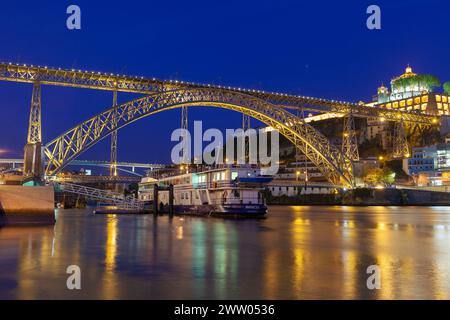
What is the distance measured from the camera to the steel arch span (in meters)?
39.0

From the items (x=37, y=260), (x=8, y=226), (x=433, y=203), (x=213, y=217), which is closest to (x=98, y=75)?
(x=213, y=217)

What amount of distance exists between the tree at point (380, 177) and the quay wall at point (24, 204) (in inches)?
2144

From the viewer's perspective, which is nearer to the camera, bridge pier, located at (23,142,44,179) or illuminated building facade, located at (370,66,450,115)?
bridge pier, located at (23,142,44,179)

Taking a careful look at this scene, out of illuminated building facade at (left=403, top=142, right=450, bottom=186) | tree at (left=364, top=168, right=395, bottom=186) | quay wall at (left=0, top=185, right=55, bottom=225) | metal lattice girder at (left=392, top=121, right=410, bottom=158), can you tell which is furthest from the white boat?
illuminated building facade at (left=403, top=142, right=450, bottom=186)

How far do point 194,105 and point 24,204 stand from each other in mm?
26462

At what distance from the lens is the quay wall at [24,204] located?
72.8ft

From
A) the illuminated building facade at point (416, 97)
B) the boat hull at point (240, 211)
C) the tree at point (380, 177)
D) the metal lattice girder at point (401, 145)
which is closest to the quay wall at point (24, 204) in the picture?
the boat hull at point (240, 211)

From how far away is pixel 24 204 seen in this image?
919 inches

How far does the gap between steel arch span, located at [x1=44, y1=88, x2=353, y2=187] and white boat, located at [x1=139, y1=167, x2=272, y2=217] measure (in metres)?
7.68

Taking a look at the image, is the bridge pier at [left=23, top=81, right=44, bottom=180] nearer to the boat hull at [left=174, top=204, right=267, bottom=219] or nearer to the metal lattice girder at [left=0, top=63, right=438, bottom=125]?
the metal lattice girder at [left=0, top=63, right=438, bottom=125]

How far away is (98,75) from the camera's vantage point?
38.8 meters

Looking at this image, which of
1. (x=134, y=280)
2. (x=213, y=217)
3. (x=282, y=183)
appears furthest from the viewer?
(x=282, y=183)
